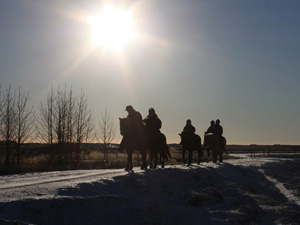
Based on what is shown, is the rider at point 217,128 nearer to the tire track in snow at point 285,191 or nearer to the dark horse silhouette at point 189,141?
the dark horse silhouette at point 189,141

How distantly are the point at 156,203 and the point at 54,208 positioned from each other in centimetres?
337

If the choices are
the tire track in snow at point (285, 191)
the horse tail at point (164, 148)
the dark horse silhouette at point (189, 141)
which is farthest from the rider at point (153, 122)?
the tire track in snow at point (285, 191)

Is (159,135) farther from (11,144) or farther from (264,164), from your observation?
(11,144)

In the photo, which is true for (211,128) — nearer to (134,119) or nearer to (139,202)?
(134,119)

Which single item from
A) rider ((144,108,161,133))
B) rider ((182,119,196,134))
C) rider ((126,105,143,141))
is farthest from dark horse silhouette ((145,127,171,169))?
rider ((182,119,196,134))

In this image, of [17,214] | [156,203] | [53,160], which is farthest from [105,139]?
[17,214]

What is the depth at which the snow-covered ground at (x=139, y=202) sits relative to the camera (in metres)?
8.20

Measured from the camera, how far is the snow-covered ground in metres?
8.20

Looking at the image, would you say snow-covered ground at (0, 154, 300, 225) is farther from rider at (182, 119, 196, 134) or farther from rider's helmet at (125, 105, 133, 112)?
rider at (182, 119, 196, 134)

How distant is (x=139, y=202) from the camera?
1029 centimetres

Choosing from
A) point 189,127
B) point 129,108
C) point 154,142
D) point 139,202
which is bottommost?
point 139,202

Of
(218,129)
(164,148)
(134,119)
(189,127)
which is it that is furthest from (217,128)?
(134,119)

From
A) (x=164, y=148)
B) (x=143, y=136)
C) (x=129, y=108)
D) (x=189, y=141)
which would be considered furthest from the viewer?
(x=189, y=141)

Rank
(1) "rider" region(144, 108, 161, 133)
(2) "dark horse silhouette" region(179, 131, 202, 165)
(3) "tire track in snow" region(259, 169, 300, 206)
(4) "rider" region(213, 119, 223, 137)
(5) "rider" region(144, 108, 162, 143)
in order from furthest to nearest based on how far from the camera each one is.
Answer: (4) "rider" region(213, 119, 223, 137) < (2) "dark horse silhouette" region(179, 131, 202, 165) < (1) "rider" region(144, 108, 161, 133) < (5) "rider" region(144, 108, 162, 143) < (3) "tire track in snow" region(259, 169, 300, 206)
